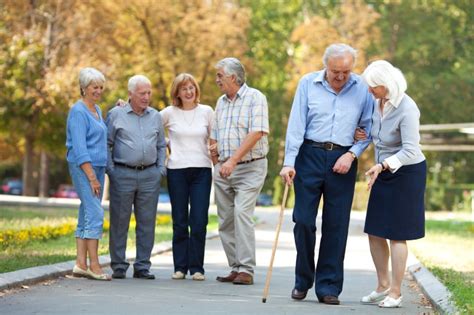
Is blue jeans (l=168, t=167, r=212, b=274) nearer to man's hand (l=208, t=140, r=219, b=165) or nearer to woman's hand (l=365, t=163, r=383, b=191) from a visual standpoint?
man's hand (l=208, t=140, r=219, b=165)

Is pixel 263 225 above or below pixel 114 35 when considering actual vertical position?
below

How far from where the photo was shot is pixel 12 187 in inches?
Answer: 2704

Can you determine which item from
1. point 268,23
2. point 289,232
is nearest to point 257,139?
point 289,232

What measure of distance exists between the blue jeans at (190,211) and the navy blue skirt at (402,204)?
2368 mm

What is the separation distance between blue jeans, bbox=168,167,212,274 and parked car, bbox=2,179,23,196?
5723 cm

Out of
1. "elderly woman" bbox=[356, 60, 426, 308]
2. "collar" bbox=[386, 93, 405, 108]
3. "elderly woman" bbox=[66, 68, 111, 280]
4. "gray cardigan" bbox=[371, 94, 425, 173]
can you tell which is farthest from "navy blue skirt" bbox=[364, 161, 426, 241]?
"elderly woman" bbox=[66, 68, 111, 280]

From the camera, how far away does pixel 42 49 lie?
34.6m

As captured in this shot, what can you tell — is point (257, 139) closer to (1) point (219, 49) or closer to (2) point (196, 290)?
(2) point (196, 290)

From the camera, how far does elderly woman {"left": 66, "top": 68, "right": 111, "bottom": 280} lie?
10.5 metres

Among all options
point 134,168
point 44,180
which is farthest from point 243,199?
point 44,180

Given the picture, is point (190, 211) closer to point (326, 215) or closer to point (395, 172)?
point (326, 215)

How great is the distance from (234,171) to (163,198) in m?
53.9

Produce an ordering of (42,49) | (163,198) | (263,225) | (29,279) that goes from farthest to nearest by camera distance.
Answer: (163,198)
(42,49)
(263,225)
(29,279)

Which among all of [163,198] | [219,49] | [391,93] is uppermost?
[219,49]
